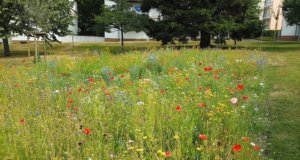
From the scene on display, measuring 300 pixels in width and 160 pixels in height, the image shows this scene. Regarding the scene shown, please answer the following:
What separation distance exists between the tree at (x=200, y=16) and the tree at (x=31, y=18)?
7031mm

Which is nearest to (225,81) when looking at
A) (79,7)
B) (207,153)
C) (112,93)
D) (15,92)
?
(112,93)

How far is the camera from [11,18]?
67.5 feet

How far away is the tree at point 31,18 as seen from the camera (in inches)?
598

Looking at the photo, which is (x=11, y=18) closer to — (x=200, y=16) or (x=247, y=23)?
(x=200, y=16)

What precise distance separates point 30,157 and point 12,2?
1940cm

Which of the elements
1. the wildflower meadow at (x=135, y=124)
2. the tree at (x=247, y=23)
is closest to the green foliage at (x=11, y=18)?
the tree at (x=247, y=23)

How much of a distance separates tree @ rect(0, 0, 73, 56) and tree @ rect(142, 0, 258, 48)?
703 centimetres

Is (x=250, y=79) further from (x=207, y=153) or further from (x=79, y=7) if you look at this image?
(x=79, y=7)

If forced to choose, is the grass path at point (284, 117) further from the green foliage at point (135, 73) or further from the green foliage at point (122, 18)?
the green foliage at point (122, 18)

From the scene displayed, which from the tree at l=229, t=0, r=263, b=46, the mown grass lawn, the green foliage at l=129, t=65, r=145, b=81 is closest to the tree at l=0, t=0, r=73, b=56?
the green foliage at l=129, t=65, r=145, b=81

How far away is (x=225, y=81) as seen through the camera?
596 centimetres

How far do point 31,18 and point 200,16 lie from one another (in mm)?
9889

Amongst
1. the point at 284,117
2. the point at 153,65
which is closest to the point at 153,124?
the point at 284,117

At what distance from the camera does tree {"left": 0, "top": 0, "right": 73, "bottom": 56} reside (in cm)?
1519
